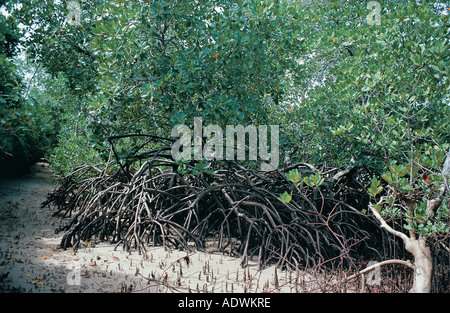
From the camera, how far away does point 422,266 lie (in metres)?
2.83

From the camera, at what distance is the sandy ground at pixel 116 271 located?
3.06m

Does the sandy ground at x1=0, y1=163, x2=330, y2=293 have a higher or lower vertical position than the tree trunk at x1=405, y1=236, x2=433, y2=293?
lower

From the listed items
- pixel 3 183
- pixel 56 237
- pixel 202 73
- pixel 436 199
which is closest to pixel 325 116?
pixel 202 73

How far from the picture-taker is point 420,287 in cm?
280

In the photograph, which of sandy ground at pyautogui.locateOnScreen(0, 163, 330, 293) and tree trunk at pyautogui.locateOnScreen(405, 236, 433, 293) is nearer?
tree trunk at pyautogui.locateOnScreen(405, 236, 433, 293)

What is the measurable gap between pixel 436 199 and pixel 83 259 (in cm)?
339

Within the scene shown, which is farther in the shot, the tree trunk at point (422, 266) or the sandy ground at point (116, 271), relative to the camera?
the sandy ground at point (116, 271)

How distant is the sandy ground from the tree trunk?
2.93 feet

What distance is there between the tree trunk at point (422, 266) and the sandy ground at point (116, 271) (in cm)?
89

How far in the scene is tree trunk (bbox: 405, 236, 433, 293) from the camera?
2787mm

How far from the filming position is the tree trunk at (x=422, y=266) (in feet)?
9.14

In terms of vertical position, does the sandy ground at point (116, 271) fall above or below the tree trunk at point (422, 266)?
below

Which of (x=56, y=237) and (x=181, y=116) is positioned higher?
(x=181, y=116)
